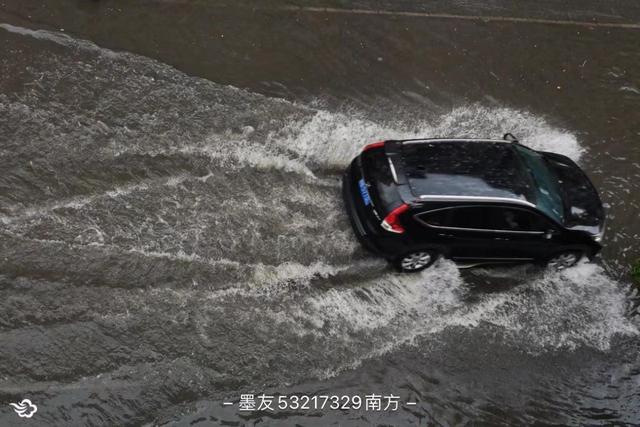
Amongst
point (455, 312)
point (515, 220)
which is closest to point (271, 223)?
point (455, 312)

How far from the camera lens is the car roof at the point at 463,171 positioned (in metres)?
8.09

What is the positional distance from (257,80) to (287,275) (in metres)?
4.33

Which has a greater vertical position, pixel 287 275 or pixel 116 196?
pixel 116 196

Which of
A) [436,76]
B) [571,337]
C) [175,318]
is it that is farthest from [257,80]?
[571,337]

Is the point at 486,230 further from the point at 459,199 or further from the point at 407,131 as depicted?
the point at 407,131

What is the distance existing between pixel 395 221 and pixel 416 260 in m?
0.90

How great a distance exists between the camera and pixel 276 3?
485 inches

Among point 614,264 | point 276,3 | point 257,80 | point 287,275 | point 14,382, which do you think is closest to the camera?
point 14,382

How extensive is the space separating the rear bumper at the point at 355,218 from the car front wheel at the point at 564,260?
2.72 meters

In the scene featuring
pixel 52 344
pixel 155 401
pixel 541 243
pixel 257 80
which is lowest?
pixel 155 401

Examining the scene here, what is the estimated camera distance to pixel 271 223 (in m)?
9.02

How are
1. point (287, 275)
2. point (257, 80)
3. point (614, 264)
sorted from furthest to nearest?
point (257, 80) → point (614, 264) → point (287, 275)

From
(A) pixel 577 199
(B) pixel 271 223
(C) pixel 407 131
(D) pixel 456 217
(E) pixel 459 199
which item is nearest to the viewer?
(E) pixel 459 199

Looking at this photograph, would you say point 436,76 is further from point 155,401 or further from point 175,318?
point 155,401
